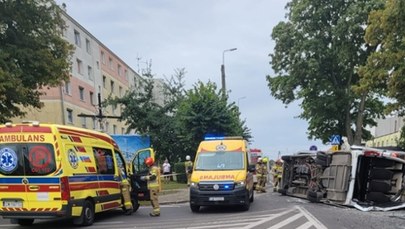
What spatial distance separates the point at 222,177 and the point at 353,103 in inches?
914

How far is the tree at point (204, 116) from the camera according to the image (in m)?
28.2

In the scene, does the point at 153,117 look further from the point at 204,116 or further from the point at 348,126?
the point at 348,126

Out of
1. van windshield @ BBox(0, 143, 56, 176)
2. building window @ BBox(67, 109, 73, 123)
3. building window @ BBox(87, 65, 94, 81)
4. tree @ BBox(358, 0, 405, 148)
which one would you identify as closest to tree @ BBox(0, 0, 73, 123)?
van windshield @ BBox(0, 143, 56, 176)

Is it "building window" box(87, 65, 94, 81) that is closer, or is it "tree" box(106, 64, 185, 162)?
"tree" box(106, 64, 185, 162)

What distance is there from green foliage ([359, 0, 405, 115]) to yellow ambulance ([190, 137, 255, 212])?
9227 mm

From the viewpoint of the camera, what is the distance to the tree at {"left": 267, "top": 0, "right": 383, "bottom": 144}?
32.5m

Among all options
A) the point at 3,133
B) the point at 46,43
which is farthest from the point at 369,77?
the point at 3,133

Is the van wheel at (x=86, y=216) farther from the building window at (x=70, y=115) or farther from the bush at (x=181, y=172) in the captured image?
the building window at (x=70, y=115)

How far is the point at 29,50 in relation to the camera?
68.6 feet

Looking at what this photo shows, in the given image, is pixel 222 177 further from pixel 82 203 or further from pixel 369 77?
pixel 369 77

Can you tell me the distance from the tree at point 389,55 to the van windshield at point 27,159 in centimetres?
1574

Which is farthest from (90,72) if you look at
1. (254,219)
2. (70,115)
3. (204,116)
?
(254,219)

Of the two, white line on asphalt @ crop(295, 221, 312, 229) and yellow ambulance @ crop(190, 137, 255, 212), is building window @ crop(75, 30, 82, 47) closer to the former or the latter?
yellow ambulance @ crop(190, 137, 255, 212)

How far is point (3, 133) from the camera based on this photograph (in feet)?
37.1
